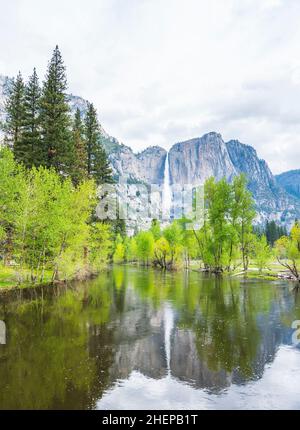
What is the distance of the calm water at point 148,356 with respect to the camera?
13.0 m

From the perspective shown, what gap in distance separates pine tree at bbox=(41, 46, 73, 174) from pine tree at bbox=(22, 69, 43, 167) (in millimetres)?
1031

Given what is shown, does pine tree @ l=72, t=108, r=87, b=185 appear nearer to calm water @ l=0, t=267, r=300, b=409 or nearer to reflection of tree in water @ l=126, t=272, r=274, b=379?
reflection of tree in water @ l=126, t=272, r=274, b=379

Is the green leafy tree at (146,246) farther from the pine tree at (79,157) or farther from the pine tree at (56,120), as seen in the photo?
the pine tree at (56,120)

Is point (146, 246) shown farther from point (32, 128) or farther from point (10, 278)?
point (10, 278)

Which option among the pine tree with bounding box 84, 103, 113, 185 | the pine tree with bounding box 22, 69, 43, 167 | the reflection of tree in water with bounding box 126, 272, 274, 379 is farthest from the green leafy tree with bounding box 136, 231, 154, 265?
the reflection of tree in water with bounding box 126, 272, 274, 379

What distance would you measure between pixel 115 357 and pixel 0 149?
30.4 metres

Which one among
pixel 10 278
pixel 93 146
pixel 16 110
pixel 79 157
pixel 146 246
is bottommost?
pixel 10 278

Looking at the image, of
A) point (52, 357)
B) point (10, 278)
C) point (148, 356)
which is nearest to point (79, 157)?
point (10, 278)

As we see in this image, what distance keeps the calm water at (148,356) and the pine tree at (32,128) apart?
25556 millimetres

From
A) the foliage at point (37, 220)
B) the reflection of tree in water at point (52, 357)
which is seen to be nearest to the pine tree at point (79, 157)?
the foliage at point (37, 220)

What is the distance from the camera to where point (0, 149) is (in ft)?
130

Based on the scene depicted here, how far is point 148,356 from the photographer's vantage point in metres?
18.2

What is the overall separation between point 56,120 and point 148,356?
44229 mm
